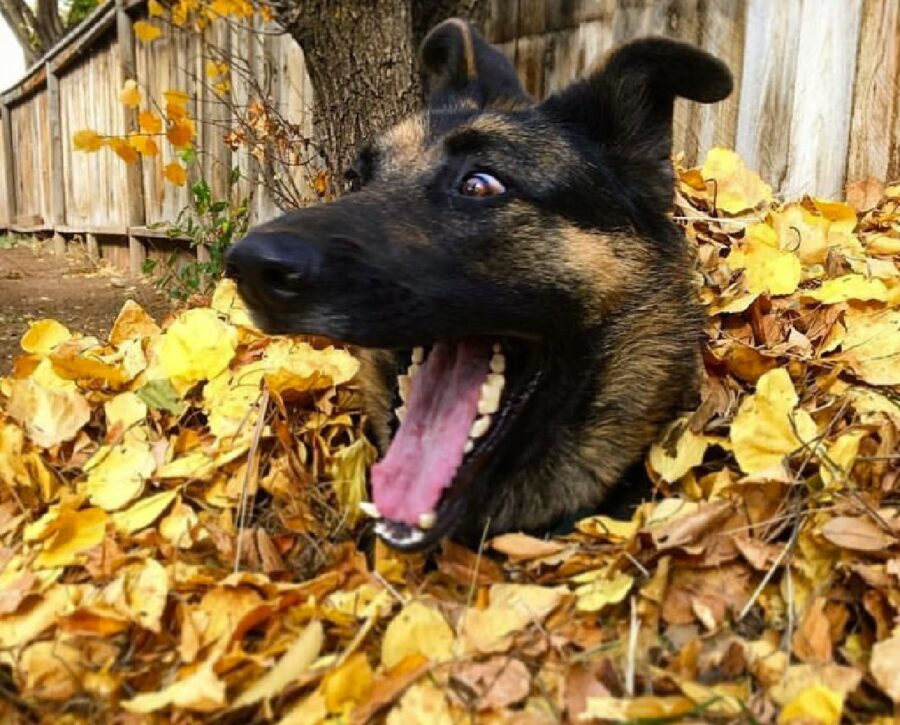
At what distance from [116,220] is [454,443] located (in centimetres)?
1089

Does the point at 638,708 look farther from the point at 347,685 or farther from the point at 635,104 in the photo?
the point at 635,104

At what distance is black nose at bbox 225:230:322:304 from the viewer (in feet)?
6.68

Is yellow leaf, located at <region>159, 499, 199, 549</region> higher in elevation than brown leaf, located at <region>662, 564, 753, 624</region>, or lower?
lower

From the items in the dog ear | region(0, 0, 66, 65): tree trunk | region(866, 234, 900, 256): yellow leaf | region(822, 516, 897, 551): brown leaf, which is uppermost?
region(0, 0, 66, 65): tree trunk

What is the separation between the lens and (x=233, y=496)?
253cm

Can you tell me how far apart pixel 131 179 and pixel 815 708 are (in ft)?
36.3

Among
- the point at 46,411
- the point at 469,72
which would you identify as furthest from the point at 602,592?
the point at 469,72

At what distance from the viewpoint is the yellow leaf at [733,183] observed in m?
4.33

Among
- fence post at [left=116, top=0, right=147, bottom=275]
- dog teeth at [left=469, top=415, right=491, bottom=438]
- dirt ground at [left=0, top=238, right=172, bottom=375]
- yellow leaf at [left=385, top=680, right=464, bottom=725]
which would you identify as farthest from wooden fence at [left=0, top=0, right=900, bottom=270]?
yellow leaf at [left=385, top=680, right=464, bottom=725]

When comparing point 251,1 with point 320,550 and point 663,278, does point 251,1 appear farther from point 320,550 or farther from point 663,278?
point 320,550

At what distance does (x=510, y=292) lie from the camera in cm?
246

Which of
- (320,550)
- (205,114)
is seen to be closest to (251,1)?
(205,114)

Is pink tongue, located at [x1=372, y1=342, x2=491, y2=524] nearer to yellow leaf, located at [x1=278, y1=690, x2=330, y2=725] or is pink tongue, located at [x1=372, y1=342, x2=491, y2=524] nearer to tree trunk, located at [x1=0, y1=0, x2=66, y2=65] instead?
yellow leaf, located at [x1=278, y1=690, x2=330, y2=725]

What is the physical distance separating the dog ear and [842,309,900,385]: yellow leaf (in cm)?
153
